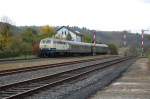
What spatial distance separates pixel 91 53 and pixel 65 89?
65.9 m

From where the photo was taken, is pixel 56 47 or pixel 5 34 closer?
pixel 56 47

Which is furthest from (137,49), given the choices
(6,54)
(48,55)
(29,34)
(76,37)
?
(6,54)

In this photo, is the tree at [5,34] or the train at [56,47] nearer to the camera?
the train at [56,47]

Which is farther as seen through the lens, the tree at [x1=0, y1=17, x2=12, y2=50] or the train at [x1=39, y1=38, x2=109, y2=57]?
the tree at [x1=0, y1=17, x2=12, y2=50]

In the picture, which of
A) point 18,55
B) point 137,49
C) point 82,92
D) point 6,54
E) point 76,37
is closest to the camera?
point 82,92

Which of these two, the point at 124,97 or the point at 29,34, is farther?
the point at 29,34

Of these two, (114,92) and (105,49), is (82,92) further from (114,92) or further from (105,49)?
(105,49)

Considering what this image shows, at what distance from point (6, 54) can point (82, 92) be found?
38.3 meters

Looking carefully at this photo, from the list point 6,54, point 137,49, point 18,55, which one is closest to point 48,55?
point 18,55

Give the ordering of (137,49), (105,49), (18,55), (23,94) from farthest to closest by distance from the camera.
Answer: (137,49), (105,49), (18,55), (23,94)

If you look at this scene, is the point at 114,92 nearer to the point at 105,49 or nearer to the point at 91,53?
the point at 91,53

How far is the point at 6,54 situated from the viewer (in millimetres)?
53000

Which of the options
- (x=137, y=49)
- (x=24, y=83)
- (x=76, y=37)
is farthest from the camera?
(x=76, y=37)

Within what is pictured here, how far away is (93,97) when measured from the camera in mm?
14320
